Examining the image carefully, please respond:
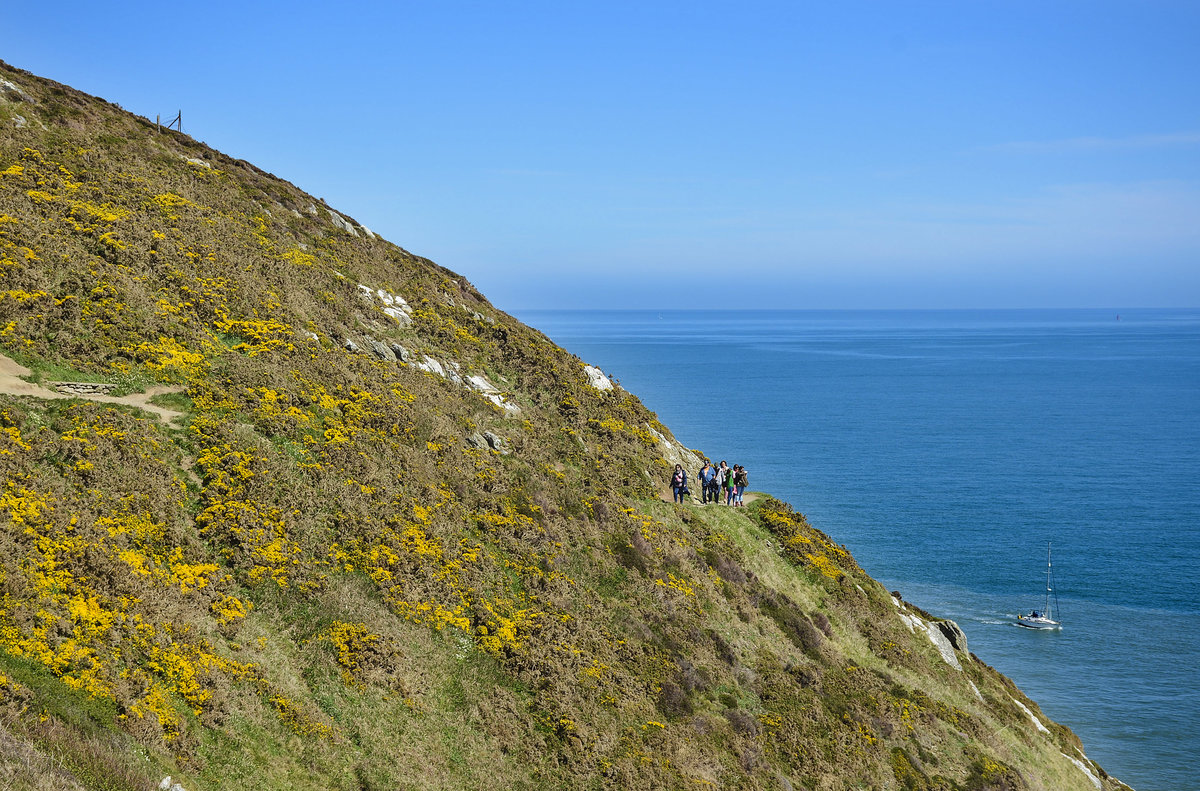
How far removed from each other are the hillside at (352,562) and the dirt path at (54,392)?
0.48 ft

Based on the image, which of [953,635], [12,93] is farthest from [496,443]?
[12,93]

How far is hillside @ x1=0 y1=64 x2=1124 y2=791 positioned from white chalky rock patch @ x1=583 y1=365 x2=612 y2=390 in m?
1.54

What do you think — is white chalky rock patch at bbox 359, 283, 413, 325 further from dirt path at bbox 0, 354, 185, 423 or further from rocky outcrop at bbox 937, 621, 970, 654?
rocky outcrop at bbox 937, 621, 970, 654

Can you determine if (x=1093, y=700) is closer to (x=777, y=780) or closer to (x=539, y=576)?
(x=777, y=780)

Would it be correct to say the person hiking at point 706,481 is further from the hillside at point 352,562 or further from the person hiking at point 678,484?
the hillside at point 352,562

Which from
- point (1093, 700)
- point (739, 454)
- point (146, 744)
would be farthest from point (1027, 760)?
point (739, 454)

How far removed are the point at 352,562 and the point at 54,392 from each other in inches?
421

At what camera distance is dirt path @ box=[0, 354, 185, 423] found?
77.0ft

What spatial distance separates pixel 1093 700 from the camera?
54.4 m

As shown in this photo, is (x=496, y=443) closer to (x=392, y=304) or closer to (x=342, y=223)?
(x=392, y=304)

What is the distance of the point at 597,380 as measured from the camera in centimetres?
4881

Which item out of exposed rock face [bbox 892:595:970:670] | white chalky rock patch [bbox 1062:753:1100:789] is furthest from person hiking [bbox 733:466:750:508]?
white chalky rock patch [bbox 1062:753:1100:789]

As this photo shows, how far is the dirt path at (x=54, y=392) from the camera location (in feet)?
77.0

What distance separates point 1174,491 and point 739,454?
54566 millimetres
